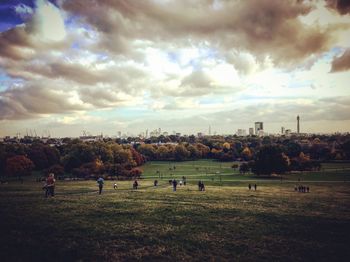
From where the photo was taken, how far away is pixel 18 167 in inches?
3770

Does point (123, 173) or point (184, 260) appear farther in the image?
point (123, 173)

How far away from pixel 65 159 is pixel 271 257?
102 meters

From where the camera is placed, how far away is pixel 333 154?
14200 cm

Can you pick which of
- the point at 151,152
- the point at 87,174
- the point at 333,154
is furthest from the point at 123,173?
the point at 333,154

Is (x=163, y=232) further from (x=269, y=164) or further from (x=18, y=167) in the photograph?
(x=18, y=167)

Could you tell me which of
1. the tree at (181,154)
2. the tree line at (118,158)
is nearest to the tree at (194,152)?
the tree line at (118,158)

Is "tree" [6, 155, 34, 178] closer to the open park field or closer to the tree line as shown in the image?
the tree line

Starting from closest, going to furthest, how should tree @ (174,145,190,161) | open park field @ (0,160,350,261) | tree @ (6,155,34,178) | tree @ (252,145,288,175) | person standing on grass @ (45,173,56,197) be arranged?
open park field @ (0,160,350,261) < person standing on grass @ (45,173,56,197) < tree @ (6,155,34,178) < tree @ (252,145,288,175) < tree @ (174,145,190,161)

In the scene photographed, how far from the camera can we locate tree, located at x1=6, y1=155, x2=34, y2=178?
9519 cm

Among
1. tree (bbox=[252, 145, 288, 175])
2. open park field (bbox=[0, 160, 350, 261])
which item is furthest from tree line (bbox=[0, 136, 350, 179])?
open park field (bbox=[0, 160, 350, 261])

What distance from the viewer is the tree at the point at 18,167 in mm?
95188

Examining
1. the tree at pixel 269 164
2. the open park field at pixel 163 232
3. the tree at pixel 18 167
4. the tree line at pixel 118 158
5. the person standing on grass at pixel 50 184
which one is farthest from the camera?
the tree at pixel 269 164

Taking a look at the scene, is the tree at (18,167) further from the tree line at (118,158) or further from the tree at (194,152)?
the tree at (194,152)

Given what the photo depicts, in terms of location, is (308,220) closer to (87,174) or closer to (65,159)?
(87,174)
